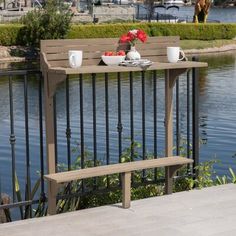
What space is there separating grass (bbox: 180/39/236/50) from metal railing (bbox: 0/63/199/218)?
476 inches

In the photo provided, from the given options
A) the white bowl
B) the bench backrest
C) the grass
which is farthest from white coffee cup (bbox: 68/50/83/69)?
the grass

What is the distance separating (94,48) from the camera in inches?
230

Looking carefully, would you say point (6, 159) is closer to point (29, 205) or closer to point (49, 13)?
point (29, 205)

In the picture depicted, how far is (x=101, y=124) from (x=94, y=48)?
363 inches

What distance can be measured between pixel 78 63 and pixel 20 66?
26.8 m

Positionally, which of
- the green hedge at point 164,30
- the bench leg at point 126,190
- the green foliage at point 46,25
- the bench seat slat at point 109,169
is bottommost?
the green hedge at point 164,30

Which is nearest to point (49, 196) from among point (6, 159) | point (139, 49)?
point (139, 49)

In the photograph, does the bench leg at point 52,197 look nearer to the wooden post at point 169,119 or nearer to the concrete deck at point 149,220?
the concrete deck at point 149,220

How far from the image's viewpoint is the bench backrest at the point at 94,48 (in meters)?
5.64

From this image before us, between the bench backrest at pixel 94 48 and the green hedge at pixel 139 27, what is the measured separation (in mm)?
30642

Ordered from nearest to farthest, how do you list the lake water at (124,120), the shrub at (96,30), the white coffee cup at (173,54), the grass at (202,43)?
the white coffee cup at (173,54) → the lake water at (124,120) → the shrub at (96,30) → the grass at (202,43)

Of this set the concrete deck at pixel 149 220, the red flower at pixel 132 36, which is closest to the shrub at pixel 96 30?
the red flower at pixel 132 36

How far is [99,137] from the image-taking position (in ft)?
44.2

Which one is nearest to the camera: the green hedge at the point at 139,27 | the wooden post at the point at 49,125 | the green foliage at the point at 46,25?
the wooden post at the point at 49,125
